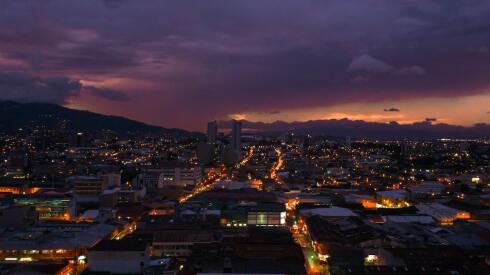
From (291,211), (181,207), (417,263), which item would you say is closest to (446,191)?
(291,211)

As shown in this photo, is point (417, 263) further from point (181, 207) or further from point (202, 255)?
point (181, 207)


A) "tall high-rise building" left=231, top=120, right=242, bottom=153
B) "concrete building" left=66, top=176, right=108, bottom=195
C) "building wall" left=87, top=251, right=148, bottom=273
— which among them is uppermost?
"tall high-rise building" left=231, top=120, right=242, bottom=153

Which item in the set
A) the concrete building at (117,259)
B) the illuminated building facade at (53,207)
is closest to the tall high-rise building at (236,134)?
the illuminated building facade at (53,207)

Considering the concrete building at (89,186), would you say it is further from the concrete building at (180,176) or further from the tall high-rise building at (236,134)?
the tall high-rise building at (236,134)

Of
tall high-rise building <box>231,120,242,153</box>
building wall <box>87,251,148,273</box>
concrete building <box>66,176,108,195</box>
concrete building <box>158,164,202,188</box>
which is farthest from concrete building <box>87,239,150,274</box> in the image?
tall high-rise building <box>231,120,242,153</box>

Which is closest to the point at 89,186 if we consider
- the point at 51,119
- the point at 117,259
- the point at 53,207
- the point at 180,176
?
the point at 53,207

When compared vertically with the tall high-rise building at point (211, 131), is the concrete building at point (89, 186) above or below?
below

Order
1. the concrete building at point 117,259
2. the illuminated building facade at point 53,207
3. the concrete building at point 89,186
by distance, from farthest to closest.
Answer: the concrete building at point 89,186
the illuminated building facade at point 53,207
the concrete building at point 117,259

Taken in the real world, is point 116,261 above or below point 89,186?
below

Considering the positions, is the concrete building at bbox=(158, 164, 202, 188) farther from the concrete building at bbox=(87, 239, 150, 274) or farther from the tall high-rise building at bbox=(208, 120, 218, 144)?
the tall high-rise building at bbox=(208, 120, 218, 144)

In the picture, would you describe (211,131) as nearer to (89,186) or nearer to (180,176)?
(180,176)

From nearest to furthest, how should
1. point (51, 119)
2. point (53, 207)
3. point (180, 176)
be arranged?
point (53, 207) < point (180, 176) < point (51, 119)

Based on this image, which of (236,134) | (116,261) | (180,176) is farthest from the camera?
(236,134)
